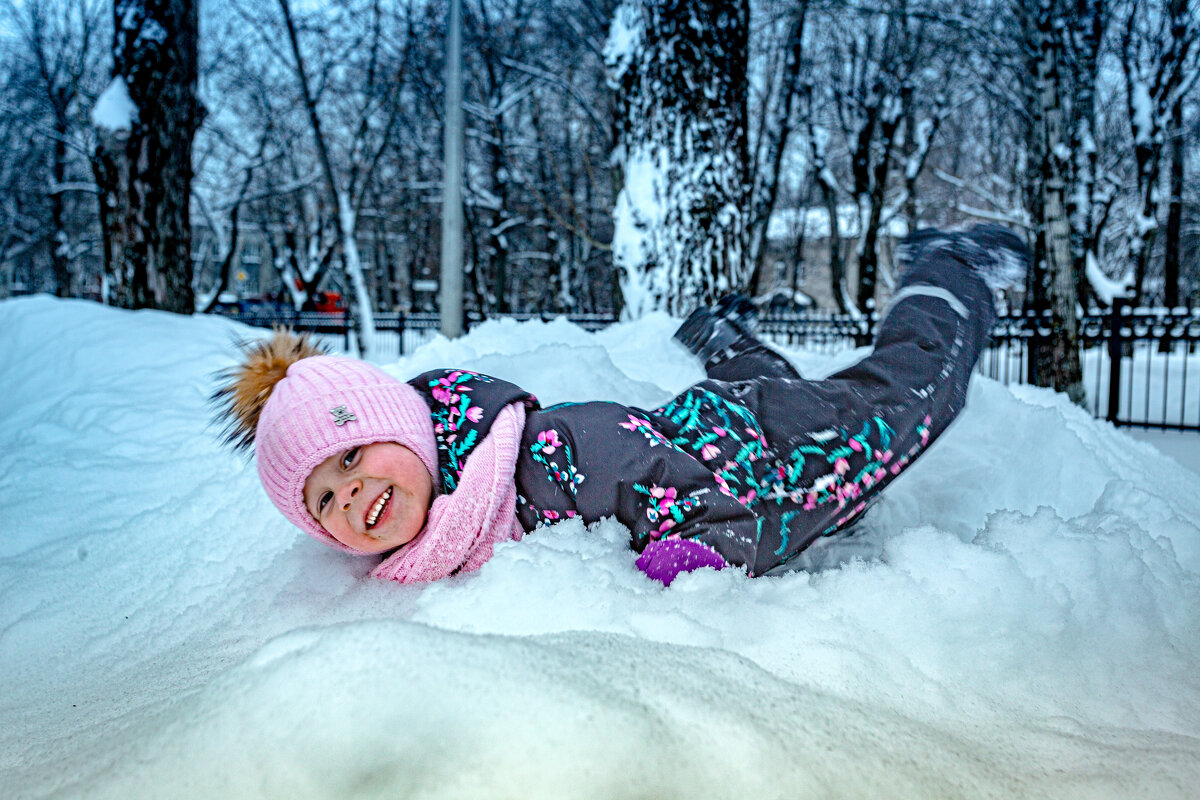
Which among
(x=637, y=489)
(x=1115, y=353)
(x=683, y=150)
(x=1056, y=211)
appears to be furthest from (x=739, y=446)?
(x=1115, y=353)

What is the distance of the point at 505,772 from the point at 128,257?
6.51m

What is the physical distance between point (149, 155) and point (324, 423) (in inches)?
219

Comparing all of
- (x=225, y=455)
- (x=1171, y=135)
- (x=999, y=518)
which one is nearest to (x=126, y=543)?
(x=225, y=455)

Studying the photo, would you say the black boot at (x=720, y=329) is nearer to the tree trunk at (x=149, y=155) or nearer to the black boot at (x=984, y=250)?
the black boot at (x=984, y=250)

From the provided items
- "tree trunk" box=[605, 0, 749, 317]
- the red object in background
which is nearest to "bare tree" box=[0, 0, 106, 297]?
the red object in background

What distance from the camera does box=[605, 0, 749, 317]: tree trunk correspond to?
4020mm

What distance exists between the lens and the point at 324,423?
62.5 inches

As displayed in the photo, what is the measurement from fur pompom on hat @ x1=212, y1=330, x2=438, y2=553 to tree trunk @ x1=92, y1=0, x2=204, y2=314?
507 centimetres

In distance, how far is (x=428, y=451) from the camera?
1.69 meters

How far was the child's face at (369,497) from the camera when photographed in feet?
5.12

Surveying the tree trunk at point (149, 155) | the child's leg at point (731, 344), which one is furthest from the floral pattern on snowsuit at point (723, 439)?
the tree trunk at point (149, 155)

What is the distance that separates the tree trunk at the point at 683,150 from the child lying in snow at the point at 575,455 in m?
2.32

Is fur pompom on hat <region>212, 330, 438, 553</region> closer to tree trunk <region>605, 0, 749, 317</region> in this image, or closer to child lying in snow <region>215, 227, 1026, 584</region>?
child lying in snow <region>215, 227, 1026, 584</region>

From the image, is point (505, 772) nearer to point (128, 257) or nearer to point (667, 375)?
point (667, 375)
